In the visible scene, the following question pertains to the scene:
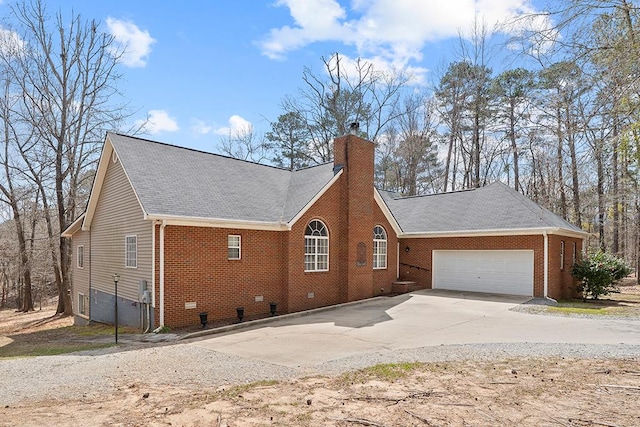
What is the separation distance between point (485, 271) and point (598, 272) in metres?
4.68

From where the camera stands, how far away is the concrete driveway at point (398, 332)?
868 centimetres

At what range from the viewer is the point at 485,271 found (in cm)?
1816

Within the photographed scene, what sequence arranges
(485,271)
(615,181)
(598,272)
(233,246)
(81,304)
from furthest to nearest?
(615,181) < (485,271) < (81,304) < (598,272) < (233,246)

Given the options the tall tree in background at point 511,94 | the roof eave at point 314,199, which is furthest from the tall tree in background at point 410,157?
the roof eave at point 314,199

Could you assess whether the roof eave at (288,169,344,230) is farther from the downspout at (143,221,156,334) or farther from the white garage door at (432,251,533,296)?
the white garage door at (432,251,533,296)

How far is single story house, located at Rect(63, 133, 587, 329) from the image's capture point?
11961 millimetres

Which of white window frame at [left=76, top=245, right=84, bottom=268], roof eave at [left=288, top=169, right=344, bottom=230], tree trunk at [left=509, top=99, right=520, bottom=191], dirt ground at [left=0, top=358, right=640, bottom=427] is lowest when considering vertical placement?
dirt ground at [left=0, top=358, right=640, bottom=427]

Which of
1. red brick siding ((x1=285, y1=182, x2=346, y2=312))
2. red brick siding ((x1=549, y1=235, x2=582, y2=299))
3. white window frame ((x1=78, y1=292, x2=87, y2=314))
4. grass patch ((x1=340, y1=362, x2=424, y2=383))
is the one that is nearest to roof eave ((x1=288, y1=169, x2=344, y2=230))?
red brick siding ((x1=285, y1=182, x2=346, y2=312))

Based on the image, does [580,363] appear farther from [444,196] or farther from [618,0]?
[444,196]

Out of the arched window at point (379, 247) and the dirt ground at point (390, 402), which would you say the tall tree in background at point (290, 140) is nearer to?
the arched window at point (379, 247)

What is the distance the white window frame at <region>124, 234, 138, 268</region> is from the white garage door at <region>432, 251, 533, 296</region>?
13359 mm

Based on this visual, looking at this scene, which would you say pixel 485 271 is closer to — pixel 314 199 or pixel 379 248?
pixel 379 248

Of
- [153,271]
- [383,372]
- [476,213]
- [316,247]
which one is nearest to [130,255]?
[153,271]

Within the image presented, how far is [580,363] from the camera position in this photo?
23.2 ft
